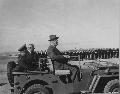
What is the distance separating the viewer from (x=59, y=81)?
21.9 ft

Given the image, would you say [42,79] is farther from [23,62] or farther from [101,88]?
[101,88]

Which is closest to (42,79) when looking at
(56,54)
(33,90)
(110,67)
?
(33,90)

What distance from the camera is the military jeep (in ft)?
21.9

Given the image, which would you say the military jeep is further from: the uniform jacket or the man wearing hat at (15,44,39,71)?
the man wearing hat at (15,44,39,71)

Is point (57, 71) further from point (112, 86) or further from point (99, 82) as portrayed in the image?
point (112, 86)

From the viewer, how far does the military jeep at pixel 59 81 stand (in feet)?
21.9

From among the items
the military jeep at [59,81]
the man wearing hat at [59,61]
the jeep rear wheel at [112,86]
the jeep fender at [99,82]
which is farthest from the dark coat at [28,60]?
the jeep rear wheel at [112,86]

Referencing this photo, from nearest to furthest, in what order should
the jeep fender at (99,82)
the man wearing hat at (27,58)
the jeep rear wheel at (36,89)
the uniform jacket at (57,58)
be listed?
the jeep rear wheel at (36,89)
the jeep fender at (99,82)
the uniform jacket at (57,58)
the man wearing hat at (27,58)

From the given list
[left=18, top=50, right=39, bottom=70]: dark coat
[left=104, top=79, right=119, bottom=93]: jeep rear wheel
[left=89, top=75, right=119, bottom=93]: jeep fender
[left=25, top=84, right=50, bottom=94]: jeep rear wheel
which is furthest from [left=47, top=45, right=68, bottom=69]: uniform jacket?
[left=104, top=79, right=119, bottom=93]: jeep rear wheel

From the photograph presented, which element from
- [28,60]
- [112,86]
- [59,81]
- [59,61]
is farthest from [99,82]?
[28,60]

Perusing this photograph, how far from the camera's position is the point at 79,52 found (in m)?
30.5

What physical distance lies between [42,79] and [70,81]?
28.7 inches

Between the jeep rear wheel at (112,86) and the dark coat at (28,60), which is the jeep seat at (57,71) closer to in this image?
the dark coat at (28,60)

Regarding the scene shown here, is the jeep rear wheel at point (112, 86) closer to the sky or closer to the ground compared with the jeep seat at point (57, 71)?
closer to the ground
